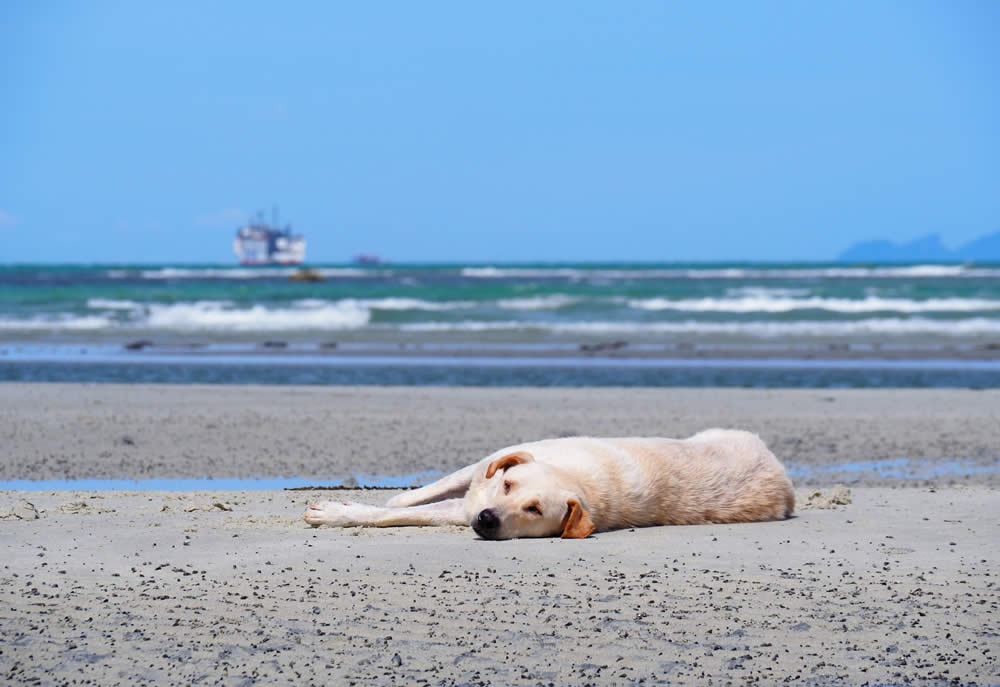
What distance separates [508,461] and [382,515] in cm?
85

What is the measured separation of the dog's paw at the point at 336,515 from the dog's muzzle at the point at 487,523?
0.79 metres

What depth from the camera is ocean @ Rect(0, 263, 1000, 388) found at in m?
18.8

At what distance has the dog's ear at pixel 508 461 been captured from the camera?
597 cm

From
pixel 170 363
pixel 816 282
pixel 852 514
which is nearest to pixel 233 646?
pixel 852 514

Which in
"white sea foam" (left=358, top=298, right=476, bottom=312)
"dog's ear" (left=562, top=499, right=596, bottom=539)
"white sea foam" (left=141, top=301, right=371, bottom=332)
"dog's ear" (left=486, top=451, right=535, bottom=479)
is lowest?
"white sea foam" (left=141, top=301, right=371, bottom=332)

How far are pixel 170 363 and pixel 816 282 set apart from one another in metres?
44.1

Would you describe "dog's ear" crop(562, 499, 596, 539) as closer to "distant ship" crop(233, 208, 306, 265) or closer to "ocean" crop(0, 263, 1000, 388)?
"ocean" crop(0, 263, 1000, 388)

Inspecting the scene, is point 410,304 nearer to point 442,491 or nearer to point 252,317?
point 252,317

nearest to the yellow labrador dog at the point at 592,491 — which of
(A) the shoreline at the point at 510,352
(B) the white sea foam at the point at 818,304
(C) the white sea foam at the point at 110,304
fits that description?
(A) the shoreline at the point at 510,352

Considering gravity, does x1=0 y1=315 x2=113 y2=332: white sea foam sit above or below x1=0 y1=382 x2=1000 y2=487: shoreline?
below

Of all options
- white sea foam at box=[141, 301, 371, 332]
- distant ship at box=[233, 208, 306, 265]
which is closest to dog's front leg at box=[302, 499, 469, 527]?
white sea foam at box=[141, 301, 371, 332]

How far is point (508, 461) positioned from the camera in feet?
19.7

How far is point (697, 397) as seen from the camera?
604 inches

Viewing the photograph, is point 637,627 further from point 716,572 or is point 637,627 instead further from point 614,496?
point 614,496
